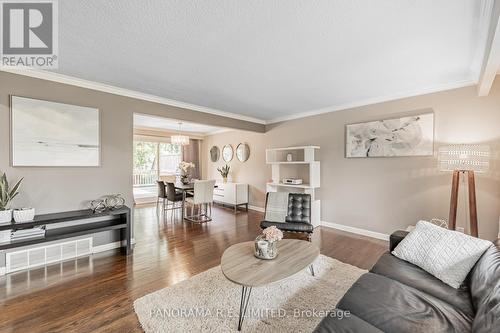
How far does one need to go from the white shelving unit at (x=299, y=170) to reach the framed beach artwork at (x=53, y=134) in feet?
11.7

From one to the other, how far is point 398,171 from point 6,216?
5.38 m

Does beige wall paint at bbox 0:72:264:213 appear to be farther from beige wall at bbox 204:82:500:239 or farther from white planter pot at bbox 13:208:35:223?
beige wall at bbox 204:82:500:239

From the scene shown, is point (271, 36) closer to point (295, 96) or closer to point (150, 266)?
point (295, 96)

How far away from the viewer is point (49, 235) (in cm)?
269

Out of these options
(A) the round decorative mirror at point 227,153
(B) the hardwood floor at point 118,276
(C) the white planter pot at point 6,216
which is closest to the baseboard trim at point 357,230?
(B) the hardwood floor at point 118,276

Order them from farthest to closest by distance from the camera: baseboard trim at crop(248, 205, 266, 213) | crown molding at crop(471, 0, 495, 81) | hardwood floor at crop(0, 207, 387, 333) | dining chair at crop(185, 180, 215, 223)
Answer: baseboard trim at crop(248, 205, 266, 213), dining chair at crop(185, 180, 215, 223), hardwood floor at crop(0, 207, 387, 333), crown molding at crop(471, 0, 495, 81)

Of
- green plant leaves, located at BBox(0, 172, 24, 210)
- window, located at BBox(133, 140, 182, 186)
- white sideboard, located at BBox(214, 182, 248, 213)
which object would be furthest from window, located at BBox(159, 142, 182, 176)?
green plant leaves, located at BBox(0, 172, 24, 210)

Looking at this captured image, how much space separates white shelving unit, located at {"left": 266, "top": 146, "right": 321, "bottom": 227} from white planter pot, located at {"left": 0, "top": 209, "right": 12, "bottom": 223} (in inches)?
168

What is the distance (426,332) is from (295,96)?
3346 millimetres

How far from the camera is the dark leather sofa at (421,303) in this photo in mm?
1159

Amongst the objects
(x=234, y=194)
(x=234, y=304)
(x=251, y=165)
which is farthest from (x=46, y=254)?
(x=251, y=165)

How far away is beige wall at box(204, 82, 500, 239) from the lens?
2.88m

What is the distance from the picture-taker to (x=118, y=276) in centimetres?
251

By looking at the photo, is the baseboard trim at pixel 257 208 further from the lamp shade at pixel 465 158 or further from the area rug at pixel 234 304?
the lamp shade at pixel 465 158
